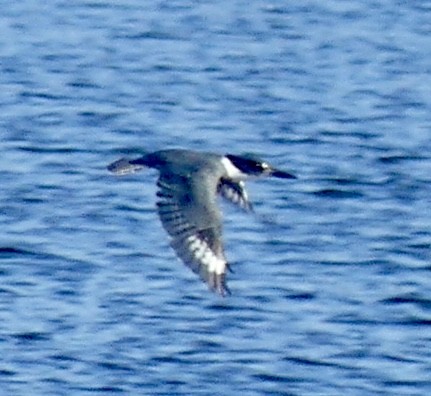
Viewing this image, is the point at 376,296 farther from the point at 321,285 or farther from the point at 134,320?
the point at 134,320

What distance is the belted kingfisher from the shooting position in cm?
661

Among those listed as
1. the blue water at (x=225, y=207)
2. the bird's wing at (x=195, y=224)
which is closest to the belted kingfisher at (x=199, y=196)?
the bird's wing at (x=195, y=224)

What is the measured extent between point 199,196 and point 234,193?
0.69 meters

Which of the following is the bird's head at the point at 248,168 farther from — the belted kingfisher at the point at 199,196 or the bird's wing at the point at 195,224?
the bird's wing at the point at 195,224

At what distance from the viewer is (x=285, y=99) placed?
13.1 metres

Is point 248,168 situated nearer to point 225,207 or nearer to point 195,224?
point 195,224

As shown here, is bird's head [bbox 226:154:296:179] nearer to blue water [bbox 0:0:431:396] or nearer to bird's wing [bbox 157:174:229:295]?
bird's wing [bbox 157:174:229:295]

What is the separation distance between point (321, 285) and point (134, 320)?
96cm

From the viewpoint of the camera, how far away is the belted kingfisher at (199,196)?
260 inches

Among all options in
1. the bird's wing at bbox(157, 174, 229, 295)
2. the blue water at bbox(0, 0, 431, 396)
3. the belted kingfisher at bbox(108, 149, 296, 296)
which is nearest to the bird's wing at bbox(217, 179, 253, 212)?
the belted kingfisher at bbox(108, 149, 296, 296)

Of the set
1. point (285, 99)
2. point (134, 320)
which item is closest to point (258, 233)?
point (134, 320)

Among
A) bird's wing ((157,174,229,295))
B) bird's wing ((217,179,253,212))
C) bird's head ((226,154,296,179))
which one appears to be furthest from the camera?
bird's wing ((217,179,253,212))

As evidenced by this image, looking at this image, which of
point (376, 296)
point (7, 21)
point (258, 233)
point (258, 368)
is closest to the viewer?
point (258, 368)

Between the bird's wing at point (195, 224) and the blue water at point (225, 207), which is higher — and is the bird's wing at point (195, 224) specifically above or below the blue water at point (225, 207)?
below
